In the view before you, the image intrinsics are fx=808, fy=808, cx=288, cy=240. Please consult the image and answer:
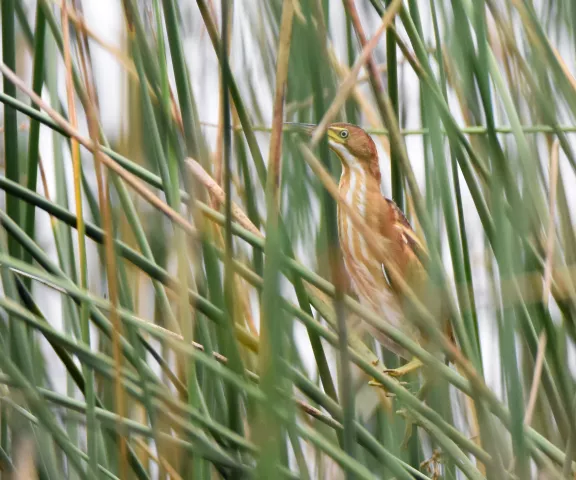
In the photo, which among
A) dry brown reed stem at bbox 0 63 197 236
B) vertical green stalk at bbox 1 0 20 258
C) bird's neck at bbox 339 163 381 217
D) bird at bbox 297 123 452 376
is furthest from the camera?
bird's neck at bbox 339 163 381 217

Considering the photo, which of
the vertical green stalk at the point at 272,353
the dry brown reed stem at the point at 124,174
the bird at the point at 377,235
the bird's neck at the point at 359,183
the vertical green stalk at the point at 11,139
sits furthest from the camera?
the bird's neck at the point at 359,183

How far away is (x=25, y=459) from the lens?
28.7 inches

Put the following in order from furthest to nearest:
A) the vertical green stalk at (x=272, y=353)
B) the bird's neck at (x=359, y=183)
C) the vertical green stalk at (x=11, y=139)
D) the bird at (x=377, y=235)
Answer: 1. the bird's neck at (x=359, y=183)
2. the bird at (x=377, y=235)
3. the vertical green stalk at (x=11, y=139)
4. the vertical green stalk at (x=272, y=353)

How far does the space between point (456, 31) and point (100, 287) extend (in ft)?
2.26

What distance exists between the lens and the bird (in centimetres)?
134

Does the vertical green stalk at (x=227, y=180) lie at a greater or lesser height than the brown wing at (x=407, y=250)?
greater

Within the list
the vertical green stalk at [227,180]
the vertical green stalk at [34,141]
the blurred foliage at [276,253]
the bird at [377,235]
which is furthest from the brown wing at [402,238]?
the vertical green stalk at [227,180]

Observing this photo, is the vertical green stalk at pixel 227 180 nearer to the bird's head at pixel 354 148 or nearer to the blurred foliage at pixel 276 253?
the blurred foliage at pixel 276 253

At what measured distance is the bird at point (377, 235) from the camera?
1.34 m

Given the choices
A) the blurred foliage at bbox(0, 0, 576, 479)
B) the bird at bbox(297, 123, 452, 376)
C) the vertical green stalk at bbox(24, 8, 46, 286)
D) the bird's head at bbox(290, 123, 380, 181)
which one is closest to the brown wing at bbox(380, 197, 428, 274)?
the bird at bbox(297, 123, 452, 376)

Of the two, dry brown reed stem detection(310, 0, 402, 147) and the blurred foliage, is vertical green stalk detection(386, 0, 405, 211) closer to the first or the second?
the blurred foliage

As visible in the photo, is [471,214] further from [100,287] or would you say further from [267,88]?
[100,287]

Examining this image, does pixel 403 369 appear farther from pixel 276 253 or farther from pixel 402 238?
pixel 276 253

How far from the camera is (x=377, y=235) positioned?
1.25m
